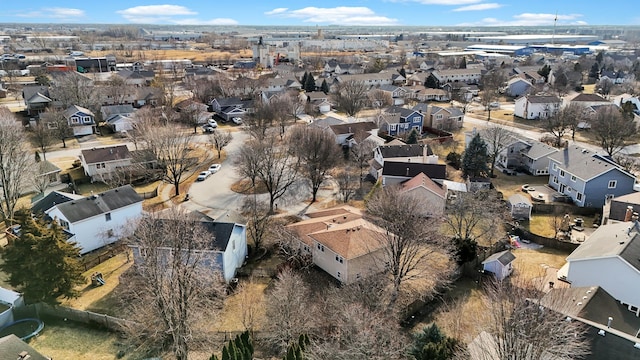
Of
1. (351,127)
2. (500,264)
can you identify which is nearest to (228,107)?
(351,127)

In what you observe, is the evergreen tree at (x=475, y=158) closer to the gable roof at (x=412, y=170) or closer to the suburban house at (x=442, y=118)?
the gable roof at (x=412, y=170)

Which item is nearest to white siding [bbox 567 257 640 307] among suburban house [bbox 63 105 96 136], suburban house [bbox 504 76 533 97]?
suburban house [bbox 63 105 96 136]

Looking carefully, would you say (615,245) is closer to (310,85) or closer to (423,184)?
(423,184)

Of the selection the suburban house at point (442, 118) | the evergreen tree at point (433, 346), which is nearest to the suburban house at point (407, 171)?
the evergreen tree at point (433, 346)

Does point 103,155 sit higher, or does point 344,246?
point 103,155

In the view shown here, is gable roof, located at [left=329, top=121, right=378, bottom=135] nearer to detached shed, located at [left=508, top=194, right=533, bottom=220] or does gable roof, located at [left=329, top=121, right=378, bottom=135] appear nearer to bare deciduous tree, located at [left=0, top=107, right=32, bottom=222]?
detached shed, located at [left=508, top=194, right=533, bottom=220]

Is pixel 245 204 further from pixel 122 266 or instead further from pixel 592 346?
pixel 592 346
